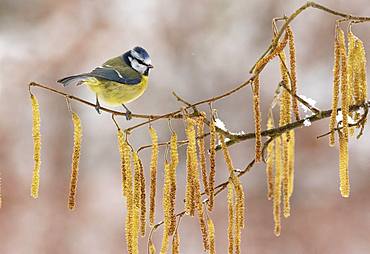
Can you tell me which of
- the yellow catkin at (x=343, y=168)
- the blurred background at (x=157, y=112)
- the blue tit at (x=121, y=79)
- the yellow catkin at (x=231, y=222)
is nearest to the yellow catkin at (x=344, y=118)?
the yellow catkin at (x=343, y=168)

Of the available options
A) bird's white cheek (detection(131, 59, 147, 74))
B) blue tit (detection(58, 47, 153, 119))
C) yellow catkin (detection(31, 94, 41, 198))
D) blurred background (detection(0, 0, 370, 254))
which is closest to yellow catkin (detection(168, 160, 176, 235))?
yellow catkin (detection(31, 94, 41, 198))

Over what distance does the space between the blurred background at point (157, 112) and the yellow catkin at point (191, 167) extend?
83.0 inches

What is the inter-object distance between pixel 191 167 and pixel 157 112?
261 centimetres

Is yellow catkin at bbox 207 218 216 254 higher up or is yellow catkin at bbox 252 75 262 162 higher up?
yellow catkin at bbox 252 75 262 162

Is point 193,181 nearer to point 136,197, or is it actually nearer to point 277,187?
point 136,197

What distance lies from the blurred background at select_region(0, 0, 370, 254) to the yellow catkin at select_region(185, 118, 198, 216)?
2108 millimetres

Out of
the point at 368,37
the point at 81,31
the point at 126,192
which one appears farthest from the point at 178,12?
the point at 126,192

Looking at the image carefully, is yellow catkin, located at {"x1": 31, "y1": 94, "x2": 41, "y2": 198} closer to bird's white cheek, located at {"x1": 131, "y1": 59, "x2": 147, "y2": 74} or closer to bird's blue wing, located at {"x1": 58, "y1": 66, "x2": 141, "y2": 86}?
bird's blue wing, located at {"x1": 58, "y1": 66, "x2": 141, "y2": 86}

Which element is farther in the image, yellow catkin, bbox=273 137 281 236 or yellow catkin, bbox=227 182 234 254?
yellow catkin, bbox=273 137 281 236

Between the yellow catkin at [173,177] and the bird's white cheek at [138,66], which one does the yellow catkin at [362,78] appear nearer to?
the yellow catkin at [173,177]

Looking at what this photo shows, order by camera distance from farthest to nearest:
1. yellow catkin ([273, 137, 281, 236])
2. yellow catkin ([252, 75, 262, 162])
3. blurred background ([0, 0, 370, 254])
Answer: blurred background ([0, 0, 370, 254]) → yellow catkin ([273, 137, 281, 236]) → yellow catkin ([252, 75, 262, 162])

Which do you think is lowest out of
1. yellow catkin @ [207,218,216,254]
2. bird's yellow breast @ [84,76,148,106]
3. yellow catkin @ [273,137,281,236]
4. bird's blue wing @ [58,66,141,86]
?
yellow catkin @ [207,218,216,254]

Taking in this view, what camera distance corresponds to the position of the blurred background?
9.76ft

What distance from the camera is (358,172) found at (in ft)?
10.1
